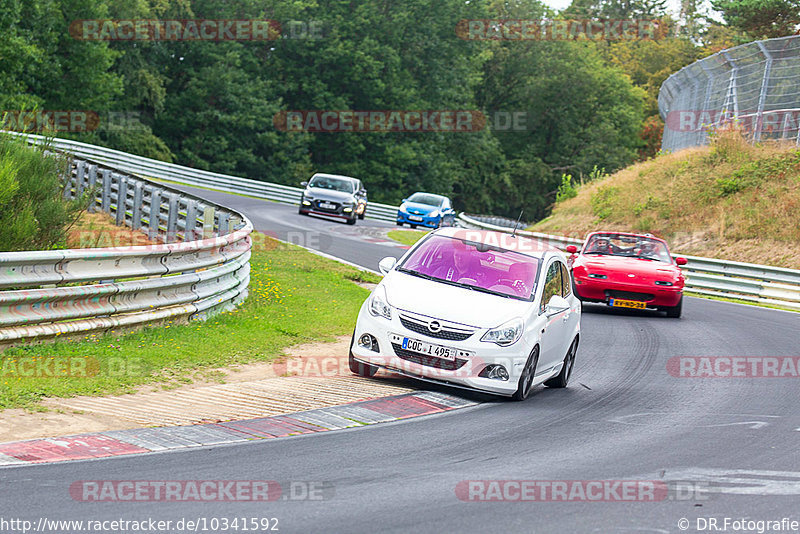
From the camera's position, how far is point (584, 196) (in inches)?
1606

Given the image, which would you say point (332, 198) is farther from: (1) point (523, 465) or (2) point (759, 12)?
(1) point (523, 465)

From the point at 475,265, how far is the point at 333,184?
27.3 metres

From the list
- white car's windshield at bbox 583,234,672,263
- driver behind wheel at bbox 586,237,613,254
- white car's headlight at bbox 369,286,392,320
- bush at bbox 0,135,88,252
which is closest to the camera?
white car's headlight at bbox 369,286,392,320

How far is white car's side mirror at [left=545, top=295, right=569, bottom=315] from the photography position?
1044cm

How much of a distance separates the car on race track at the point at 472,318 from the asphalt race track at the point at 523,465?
412mm

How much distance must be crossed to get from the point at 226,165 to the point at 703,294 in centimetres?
4242

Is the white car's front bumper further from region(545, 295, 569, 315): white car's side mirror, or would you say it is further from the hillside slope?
the hillside slope

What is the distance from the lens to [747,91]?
3297 centimetres

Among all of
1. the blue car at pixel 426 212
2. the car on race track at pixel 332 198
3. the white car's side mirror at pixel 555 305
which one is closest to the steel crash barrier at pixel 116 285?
the white car's side mirror at pixel 555 305

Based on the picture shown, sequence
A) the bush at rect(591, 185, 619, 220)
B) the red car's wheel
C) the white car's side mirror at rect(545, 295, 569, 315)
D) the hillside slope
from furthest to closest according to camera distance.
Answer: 1. the bush at rect(591, 185, 619, 220)
2. the hillside slope
3. the red car's wheel
4. the white car's side mirror at rect(545, 295, 569, 315)

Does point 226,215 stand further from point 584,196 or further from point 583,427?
point 584,196

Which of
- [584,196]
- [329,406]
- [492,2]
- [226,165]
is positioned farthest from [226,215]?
[492,2]

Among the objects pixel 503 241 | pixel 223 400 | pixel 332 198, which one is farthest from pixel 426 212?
pixel 223 400

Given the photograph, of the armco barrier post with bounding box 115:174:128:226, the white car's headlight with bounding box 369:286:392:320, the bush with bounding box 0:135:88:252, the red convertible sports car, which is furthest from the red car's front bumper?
the armco barrier post with bounding box 115:174:128:226
